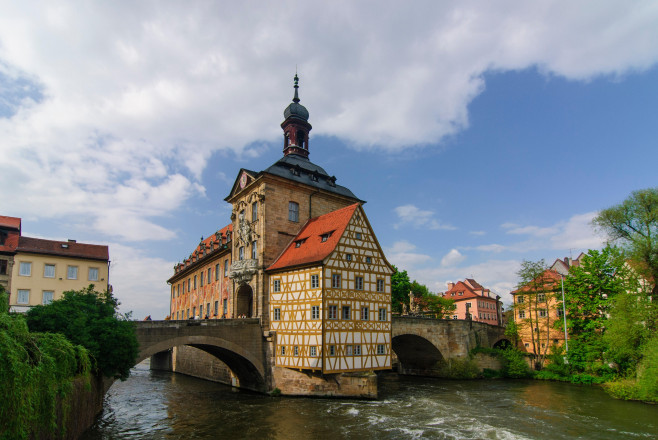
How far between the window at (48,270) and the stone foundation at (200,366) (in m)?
12.8

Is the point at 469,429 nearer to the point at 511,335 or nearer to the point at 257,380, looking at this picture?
the point at 257,380

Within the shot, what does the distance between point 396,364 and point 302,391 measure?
18751 millimetres

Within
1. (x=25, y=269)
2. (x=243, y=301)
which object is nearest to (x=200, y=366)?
(x=243, y=301)

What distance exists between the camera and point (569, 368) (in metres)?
34.7

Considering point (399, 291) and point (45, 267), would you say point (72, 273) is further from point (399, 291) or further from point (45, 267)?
point (399, 291)

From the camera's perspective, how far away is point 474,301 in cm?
7562

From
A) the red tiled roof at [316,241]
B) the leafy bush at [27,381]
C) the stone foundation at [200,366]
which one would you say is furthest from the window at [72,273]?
the leafy bush at [27,381]

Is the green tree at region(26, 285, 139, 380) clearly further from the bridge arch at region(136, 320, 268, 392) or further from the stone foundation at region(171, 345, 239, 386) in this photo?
the stone foundation at region(171, 345, 239, 386)

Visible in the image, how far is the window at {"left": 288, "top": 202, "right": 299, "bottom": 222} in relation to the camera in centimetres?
3031

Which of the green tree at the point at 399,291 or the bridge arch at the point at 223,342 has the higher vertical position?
the green tree at the point at 399,291

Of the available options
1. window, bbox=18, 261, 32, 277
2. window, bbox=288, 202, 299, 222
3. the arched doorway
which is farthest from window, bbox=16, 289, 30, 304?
window, bbox=288, 202, 299, 222

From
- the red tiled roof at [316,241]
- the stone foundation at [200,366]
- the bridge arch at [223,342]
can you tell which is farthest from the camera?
the stone foundation at [200,366]

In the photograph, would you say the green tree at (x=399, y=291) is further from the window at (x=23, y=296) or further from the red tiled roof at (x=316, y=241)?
the window at (x=23, y=296)

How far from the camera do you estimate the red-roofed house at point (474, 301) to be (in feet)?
248
